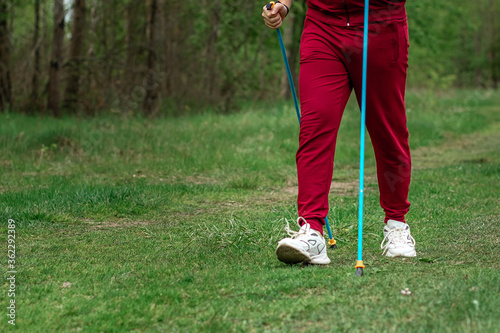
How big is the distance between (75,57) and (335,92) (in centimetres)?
1018

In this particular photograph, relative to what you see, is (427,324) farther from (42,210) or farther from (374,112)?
(42,210)

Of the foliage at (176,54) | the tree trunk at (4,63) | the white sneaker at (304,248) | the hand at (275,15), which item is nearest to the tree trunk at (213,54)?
the foliage at (176,54)

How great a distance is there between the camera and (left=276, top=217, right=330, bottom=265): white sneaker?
3324mm

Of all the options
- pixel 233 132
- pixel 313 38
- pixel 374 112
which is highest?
pixel 313 38

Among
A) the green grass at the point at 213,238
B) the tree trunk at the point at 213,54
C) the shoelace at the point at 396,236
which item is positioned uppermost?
the tree trunk at the point at 213,54

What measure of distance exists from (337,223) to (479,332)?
8.17 feet

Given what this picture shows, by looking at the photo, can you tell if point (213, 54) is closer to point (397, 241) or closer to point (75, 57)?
point (75, 57)

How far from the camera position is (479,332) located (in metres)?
2.21

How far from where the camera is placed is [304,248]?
131 inches

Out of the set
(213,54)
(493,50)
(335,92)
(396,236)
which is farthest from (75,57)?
(493,50)

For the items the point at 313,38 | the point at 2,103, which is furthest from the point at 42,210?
the point at 2,103

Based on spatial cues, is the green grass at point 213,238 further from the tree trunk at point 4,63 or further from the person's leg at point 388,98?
the tree trunk at point 4,63

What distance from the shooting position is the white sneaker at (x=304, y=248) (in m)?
3.32

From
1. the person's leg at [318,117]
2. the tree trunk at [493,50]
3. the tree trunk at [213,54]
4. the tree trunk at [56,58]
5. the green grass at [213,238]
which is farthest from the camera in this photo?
the tree trunk at [493,50]
